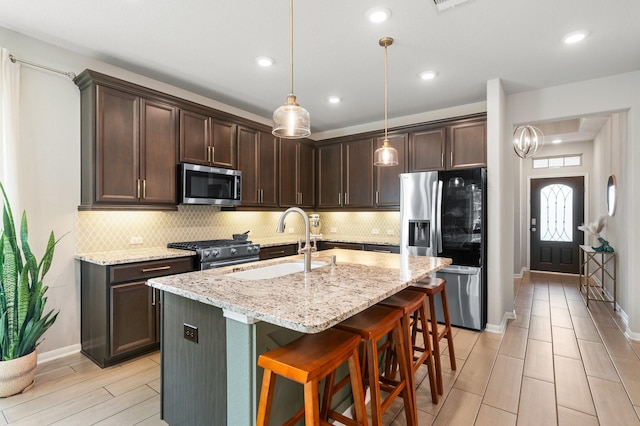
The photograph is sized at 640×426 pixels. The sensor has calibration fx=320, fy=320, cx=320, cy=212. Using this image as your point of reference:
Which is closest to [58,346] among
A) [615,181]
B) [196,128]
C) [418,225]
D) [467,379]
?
[196,128]

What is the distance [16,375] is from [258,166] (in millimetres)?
3098

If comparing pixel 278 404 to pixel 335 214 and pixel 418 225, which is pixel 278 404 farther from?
pixel 335 214

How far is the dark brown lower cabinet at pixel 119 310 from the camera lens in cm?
271

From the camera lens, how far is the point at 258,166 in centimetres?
443

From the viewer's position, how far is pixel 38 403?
7.33 ft

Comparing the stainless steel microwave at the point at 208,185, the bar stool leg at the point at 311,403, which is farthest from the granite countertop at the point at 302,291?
the stainless steel microwave at the point at 208,185

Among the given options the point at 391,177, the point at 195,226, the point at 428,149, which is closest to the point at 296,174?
the point at 391,177

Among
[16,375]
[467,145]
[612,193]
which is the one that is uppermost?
[467,145]

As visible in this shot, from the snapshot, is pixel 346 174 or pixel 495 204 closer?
pixel 495 204

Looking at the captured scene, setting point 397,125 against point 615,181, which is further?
point 397,125

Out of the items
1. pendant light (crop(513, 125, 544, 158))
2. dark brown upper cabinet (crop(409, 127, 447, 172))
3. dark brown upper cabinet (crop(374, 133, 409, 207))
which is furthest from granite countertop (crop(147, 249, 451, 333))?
pendant light (crop(513, 125, 544, 158))

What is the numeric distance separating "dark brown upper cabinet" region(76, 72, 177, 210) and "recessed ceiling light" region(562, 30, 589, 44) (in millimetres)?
3722

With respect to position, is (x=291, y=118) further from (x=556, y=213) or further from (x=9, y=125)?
(x=556, y=213)

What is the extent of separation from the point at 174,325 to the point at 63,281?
1.90m
